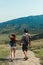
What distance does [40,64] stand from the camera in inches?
779

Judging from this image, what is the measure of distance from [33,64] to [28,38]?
3.14 meters

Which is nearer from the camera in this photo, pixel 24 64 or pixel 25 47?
pixel 24 64

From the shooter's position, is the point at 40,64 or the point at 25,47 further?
the point at 25,47

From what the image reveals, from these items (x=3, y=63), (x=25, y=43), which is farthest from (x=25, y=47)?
(x=3, y=63)

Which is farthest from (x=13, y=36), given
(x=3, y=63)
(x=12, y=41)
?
(x=3, y=63)

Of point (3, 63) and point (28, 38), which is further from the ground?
point (28, 38)

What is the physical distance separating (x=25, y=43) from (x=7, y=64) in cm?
288

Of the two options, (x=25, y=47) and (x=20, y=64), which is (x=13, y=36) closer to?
(x=25, y=47)

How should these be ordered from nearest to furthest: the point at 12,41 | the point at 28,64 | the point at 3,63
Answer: the point at 28,64 → the point at 3,63 → the point at 12,41

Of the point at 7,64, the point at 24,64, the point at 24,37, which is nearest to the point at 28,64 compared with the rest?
the point at 24,64

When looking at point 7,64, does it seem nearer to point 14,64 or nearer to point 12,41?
point 14,64

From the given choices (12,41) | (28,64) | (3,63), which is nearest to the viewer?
(28,64)

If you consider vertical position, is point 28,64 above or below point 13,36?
below

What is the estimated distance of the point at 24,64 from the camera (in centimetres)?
1945
